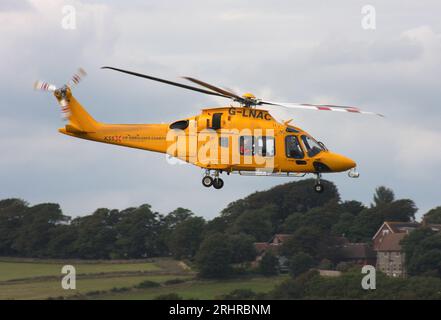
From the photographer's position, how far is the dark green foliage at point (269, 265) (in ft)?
419

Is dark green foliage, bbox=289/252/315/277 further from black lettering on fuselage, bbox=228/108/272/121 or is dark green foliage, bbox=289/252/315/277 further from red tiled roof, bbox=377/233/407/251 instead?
black lettering on fuselage, bbox=228/108/272/121

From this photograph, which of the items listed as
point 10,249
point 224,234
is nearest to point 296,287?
point 224,234

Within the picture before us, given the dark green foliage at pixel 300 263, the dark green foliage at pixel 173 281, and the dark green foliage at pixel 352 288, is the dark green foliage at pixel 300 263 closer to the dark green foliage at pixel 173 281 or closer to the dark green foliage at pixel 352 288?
the dark green foliage at pixel 352 288

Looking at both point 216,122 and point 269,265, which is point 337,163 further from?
point 269,265

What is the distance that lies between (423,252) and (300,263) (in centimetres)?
1577

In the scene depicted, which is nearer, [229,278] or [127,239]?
[229,278]

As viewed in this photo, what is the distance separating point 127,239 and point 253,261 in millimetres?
15565

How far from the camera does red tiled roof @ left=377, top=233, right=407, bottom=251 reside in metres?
149

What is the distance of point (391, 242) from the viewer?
152 m

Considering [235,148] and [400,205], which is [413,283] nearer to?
[400,205]

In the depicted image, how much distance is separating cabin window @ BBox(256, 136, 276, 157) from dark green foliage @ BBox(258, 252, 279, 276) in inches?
2611

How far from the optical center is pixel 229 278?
120 m

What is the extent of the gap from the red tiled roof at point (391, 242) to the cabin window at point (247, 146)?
88.9 m

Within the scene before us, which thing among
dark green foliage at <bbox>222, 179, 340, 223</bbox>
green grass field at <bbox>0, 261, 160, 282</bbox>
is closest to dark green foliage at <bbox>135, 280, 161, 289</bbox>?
green grass field at <bbox>0, 261, 160, 282</bbox>
